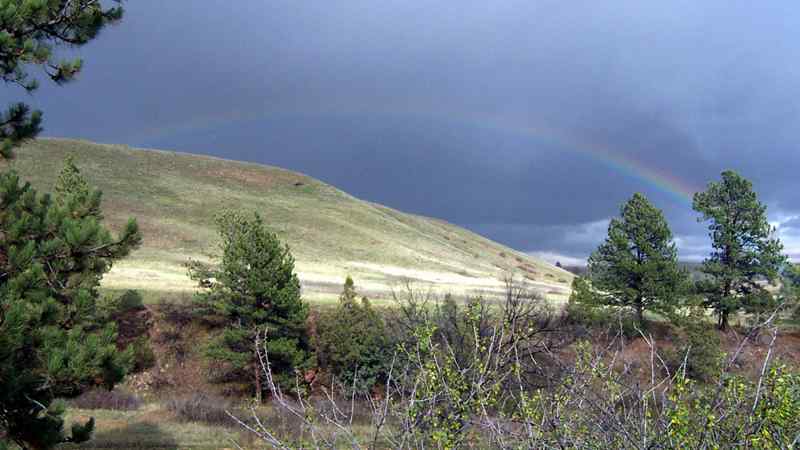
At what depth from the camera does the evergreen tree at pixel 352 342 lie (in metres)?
29.2

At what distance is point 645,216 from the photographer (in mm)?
38500

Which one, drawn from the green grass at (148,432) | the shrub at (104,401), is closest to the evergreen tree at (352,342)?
the shrub at (104,401)

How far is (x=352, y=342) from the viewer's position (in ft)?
98.4

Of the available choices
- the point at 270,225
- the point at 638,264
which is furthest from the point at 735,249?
the point at 270,225

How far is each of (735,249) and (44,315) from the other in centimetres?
4290

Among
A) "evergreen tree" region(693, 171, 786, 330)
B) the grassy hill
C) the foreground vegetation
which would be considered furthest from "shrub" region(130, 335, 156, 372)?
"evergreen tree" region(693, 171, 786, 330)

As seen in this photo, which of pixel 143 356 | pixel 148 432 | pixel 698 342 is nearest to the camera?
pixel 148 432

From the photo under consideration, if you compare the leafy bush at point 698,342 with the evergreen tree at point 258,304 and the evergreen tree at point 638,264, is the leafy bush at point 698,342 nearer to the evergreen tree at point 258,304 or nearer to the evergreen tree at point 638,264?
the evergreen tree at point 638,264

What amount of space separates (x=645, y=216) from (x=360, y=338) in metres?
21.4

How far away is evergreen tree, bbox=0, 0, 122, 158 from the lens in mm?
8203

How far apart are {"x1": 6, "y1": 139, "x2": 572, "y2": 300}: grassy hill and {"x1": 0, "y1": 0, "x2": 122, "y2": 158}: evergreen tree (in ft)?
108

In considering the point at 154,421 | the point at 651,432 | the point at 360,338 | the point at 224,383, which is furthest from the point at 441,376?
the point at 224,383

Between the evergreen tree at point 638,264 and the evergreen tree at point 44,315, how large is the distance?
33909 millimetres

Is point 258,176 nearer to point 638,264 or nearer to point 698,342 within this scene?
point 638,264
